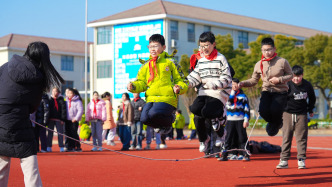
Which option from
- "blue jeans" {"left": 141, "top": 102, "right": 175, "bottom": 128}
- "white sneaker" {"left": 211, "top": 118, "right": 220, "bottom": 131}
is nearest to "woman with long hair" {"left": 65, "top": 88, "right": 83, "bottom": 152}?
"white sneaker" {"left": 211, "top": 118, "right": 220, "bottom": 131}

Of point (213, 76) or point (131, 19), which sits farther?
point (131, 19)

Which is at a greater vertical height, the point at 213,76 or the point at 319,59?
the point at 319,59

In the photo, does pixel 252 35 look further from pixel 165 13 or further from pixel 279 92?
pixel 279 92

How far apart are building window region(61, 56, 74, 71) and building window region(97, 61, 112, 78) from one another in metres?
18.5

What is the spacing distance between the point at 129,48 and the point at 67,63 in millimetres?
28435

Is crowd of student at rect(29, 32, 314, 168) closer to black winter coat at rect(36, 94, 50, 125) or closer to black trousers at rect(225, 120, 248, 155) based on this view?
black trousers at rect(225, 120, 248, 155)

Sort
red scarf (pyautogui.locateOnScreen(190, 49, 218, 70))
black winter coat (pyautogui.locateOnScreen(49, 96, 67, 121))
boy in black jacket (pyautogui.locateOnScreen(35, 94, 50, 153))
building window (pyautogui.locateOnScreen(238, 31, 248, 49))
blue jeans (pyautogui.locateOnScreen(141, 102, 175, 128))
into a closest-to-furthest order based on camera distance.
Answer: blue jeans (pyautogui.locateOnScreen(141, 102, 175, 128)), red scarf (pyautogui.locateOnScreen(190, 49, 218, 70)), boy in black jacket (pyautogui.locateOnScreen(35, 94, 50, 153)), black winter coat (pyautogui.locateOnScreen(49, 96, 67, 121)), building window (pyautogui.locateOnScreen(238, 31, 248, 49))

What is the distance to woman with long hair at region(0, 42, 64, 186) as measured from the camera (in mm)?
6094

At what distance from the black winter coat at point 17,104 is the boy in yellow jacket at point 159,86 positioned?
2.23 m

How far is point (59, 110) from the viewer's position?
17797mm

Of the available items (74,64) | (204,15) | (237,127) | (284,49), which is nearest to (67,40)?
(74,64)

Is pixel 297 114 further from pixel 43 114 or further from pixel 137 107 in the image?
pixel 43 114

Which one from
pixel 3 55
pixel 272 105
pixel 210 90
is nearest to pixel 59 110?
pixel 210 90

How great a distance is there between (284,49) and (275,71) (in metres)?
47.0
